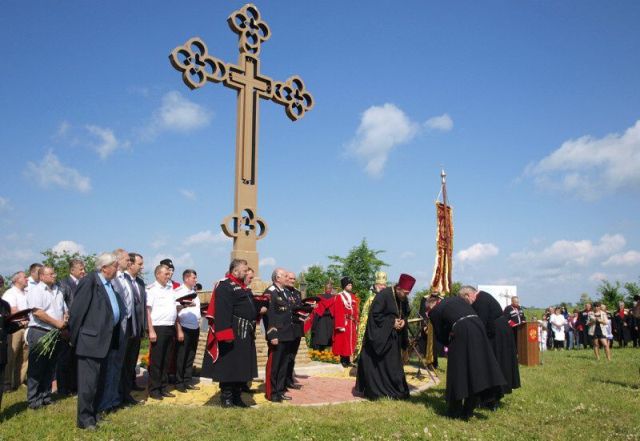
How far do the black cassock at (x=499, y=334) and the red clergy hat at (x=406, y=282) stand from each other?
38.1 inches

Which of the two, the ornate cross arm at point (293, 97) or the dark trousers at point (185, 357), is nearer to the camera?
the dark trousers at point (185, 357)

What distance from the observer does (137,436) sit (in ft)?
18.0

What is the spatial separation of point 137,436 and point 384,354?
3593 mm

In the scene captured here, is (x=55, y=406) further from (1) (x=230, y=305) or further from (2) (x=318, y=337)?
(2) (x=318, y=337)

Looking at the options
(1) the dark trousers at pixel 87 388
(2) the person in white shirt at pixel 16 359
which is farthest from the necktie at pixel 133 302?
(2) the person in white shirt at pixel 16 359

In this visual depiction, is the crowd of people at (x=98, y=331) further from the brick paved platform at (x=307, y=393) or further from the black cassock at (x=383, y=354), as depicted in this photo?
the black cassock at (x=383, y=354)

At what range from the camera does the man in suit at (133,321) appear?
274 inches

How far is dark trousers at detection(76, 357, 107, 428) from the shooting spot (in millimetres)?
5684

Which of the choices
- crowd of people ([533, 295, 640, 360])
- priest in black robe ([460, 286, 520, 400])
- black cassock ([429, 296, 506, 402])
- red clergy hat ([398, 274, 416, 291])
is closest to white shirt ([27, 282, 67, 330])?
red clergy hat ([398, 274, 416, 291])

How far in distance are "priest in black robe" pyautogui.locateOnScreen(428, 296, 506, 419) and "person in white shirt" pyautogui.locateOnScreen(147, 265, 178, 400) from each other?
3.85 metres

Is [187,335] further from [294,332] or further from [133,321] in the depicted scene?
[294,332]

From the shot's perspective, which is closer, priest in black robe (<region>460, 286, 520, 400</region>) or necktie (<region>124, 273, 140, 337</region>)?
necktie (<region>124, 273, 140, 337</region>)

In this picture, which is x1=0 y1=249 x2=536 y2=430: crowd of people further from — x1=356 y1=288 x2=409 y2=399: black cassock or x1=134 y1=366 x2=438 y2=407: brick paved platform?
x1=134 y1=366 x2=438 y2=407: brick paved platform

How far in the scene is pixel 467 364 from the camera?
643 cm
